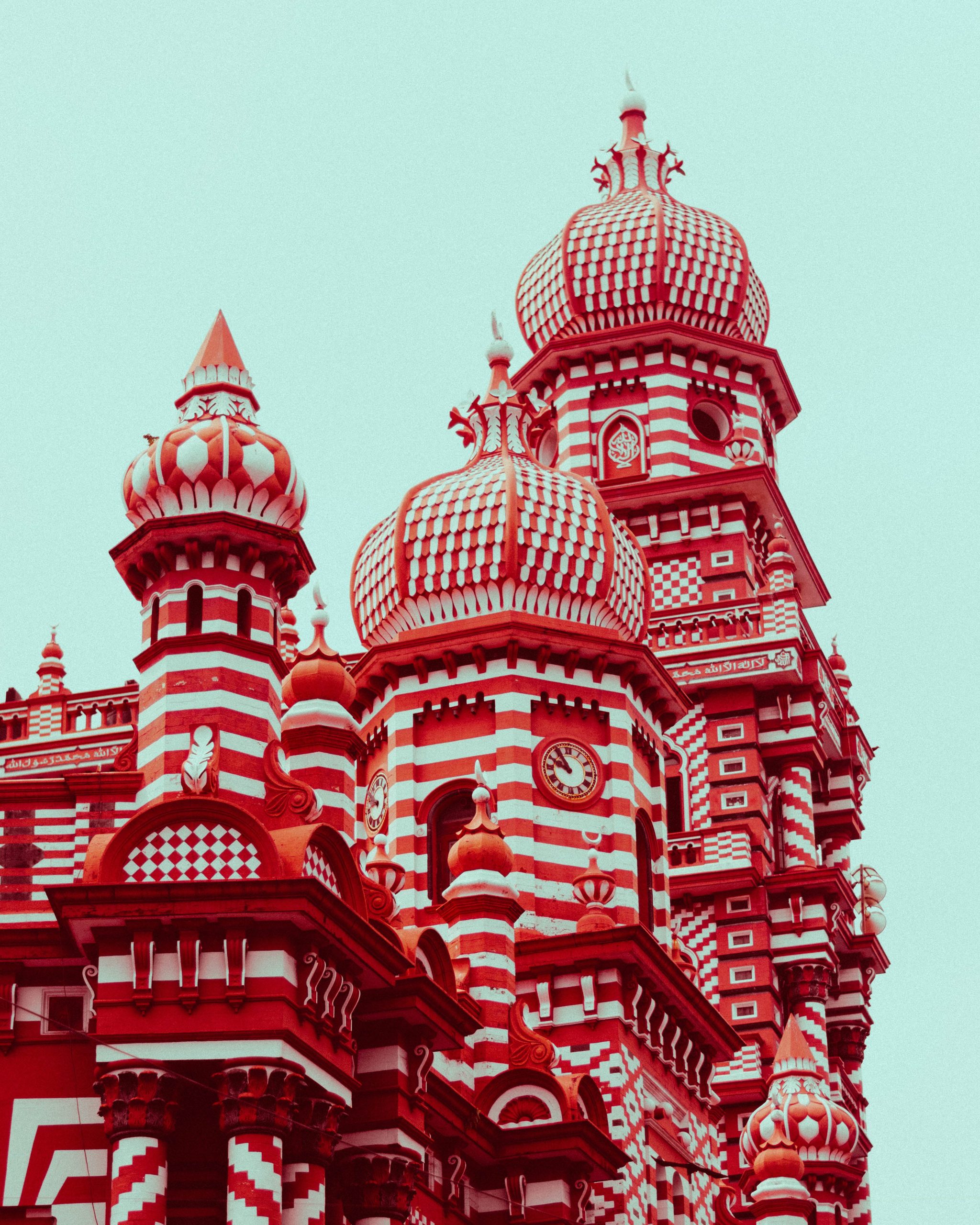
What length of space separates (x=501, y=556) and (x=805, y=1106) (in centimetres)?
908

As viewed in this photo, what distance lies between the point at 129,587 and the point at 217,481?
1751 millimetres

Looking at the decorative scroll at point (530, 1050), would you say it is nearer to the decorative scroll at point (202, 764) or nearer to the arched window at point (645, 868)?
the arched window at point (645, 868)

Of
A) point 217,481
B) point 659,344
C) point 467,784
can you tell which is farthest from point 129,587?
point 659,344

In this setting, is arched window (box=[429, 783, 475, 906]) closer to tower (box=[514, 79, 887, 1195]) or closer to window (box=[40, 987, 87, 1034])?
tower (box=[514, 79, 887, 1195])

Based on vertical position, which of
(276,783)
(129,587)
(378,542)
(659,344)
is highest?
(659,344)

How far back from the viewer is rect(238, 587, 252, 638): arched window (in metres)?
29.3

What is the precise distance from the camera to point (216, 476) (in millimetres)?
29219

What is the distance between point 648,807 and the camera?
39281mm

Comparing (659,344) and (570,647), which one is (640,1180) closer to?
(570,647)

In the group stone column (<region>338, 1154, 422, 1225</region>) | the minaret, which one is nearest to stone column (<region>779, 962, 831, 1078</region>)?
the minaret

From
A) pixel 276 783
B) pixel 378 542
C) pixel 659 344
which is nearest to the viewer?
pixel 276 783

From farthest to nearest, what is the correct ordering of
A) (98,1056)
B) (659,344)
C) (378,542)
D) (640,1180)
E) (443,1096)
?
(659,344) → (378,542) → (640,1180) → (443,1096) → (98,1056)

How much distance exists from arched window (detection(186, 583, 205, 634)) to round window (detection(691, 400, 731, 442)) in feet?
77.2

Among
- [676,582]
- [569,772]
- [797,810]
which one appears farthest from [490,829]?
[676,582]
